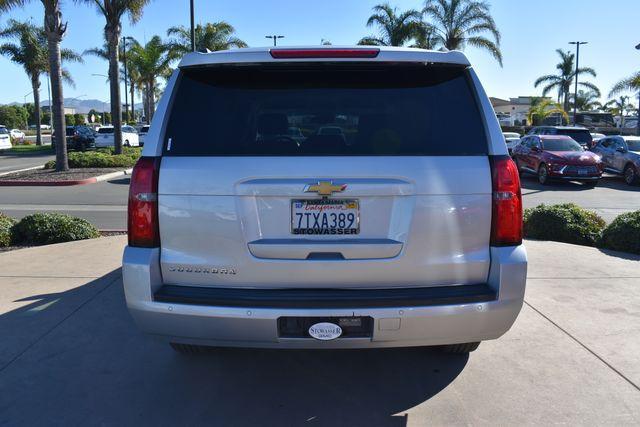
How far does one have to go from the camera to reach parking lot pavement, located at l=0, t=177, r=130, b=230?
11.6 metres

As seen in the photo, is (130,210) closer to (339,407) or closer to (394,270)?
(394,270)

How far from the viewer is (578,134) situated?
908 inches

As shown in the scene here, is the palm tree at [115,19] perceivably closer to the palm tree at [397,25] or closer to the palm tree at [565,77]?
the palm tree at [397,25]

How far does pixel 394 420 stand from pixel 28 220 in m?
6.93

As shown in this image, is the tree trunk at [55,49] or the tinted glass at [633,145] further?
the tinted glass at [633,145]

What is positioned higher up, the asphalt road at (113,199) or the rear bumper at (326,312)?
the rear bumper at (326,312)

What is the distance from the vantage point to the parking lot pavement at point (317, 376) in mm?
3525

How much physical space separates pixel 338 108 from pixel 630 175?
1870 cm

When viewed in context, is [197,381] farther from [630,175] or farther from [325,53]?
[630,175]

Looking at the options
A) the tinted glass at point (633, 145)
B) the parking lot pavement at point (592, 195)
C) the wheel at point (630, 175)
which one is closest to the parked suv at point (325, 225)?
the parking lot pavement at point (592, 195)

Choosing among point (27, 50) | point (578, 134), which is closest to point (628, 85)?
point (578, 134)

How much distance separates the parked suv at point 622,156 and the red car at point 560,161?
1.25m

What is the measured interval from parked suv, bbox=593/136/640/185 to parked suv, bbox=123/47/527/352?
18.1m

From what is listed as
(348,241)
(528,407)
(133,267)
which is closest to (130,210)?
(133,267)
